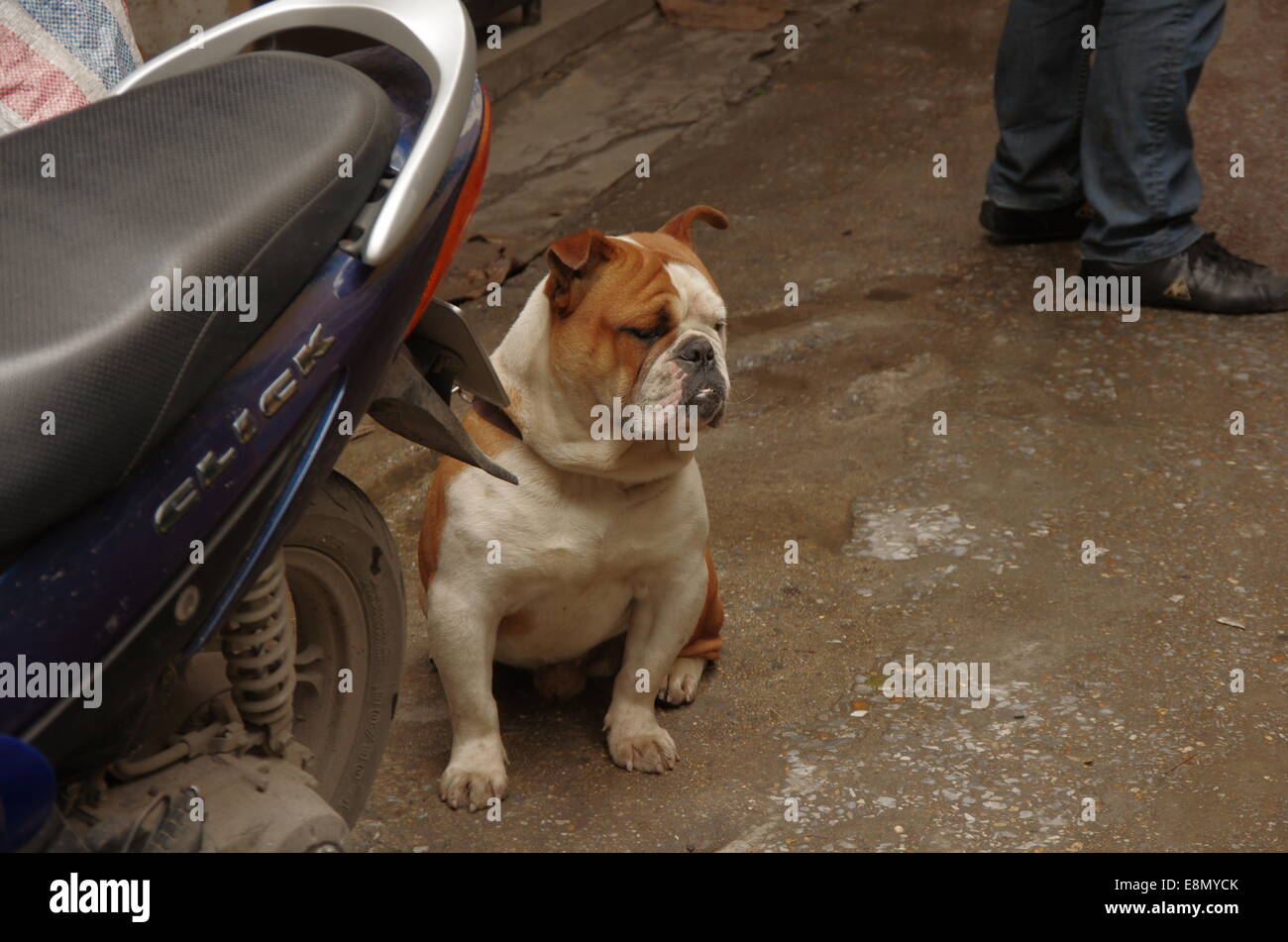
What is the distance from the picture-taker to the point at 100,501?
1518 millimetres

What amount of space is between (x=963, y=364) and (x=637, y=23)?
3886mm

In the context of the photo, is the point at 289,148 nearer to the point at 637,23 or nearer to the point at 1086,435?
the point at 1086,435

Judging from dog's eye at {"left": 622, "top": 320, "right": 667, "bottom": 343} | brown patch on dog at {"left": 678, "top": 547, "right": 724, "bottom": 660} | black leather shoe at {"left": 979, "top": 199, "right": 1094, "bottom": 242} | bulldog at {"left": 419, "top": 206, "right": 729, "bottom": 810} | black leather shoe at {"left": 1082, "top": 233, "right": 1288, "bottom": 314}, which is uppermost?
dog's eye at {"left": 622, "top": 320, "right": 667, "bottom": 343}

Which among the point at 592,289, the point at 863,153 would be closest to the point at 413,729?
the point at 592,289

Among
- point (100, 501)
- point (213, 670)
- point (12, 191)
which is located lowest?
point (213, 670)

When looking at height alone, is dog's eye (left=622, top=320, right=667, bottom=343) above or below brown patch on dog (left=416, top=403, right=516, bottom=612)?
above

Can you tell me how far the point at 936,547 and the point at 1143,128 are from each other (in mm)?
1755

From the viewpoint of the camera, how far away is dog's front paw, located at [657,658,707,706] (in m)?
3.09

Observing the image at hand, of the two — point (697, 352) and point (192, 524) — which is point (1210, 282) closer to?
point (697, 352)

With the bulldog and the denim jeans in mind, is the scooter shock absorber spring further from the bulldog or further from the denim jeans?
the denim jeans

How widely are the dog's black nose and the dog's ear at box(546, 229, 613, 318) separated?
8.4 inches

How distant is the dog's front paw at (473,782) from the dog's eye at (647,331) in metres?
0.87

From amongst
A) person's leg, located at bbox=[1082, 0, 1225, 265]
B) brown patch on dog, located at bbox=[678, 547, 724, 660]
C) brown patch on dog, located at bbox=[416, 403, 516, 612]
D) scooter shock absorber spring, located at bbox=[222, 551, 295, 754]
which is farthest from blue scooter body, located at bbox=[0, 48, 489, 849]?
person's leg, located at bbox=[1082, 0, 1225, 265]

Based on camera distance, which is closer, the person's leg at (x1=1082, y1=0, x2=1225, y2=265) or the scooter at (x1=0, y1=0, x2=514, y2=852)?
the scooter at (x1=0, y1=0, x2=514, y2=852)
